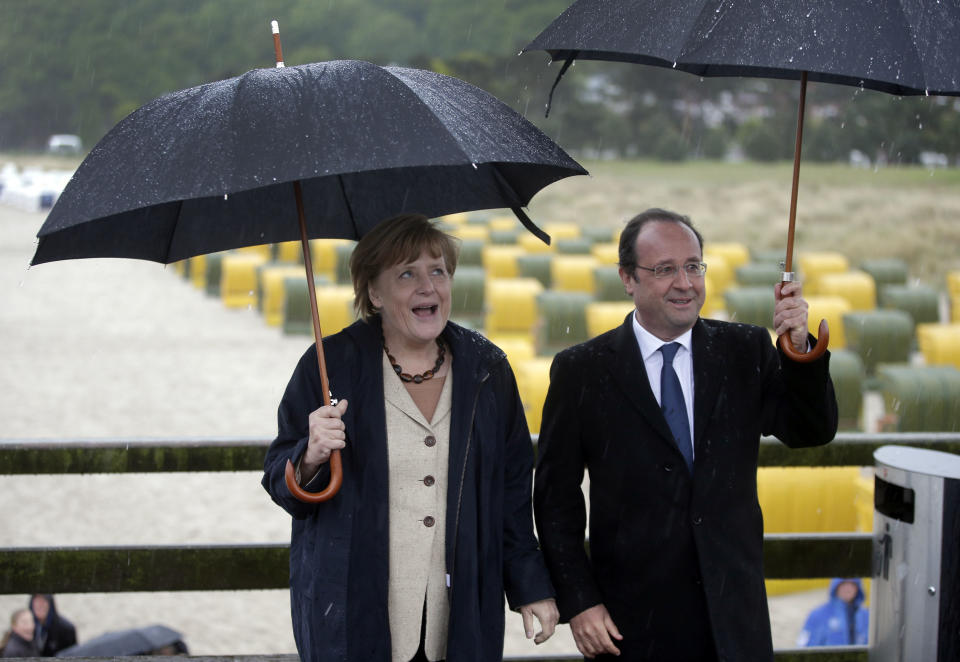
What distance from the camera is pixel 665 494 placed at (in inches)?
105

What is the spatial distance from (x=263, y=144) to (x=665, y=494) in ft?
4.14

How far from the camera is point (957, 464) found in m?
3.34

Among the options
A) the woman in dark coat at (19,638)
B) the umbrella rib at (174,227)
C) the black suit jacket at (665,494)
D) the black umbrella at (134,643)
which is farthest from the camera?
the woman in dark coat at (19,638)

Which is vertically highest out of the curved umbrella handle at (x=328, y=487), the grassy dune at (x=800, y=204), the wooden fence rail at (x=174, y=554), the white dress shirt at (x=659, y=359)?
the grassy dune at (x=800, y=204)

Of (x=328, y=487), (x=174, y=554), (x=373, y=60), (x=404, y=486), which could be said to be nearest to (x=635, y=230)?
(x=404, y=486)

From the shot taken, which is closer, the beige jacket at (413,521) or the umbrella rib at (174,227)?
the beige jacket at (413,521)

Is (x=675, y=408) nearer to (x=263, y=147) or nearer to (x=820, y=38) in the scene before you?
(x=820, y=38)

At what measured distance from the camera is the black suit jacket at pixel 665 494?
2.67 meters

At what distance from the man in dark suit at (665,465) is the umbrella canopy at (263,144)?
0.45 metres

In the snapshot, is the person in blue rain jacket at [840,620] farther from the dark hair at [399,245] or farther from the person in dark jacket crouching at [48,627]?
the dark hair at [399,245]

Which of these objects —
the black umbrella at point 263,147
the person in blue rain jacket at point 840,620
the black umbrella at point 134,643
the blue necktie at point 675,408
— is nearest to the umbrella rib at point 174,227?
the black umbrella at point 263,147

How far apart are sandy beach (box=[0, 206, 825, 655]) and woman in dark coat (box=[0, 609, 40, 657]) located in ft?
5.17

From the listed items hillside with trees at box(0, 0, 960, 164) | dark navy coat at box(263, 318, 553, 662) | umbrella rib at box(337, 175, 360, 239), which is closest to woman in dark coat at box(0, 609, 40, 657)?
dark navy coat at box(263, 318, 553, 662)

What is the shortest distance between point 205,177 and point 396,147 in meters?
0.37
